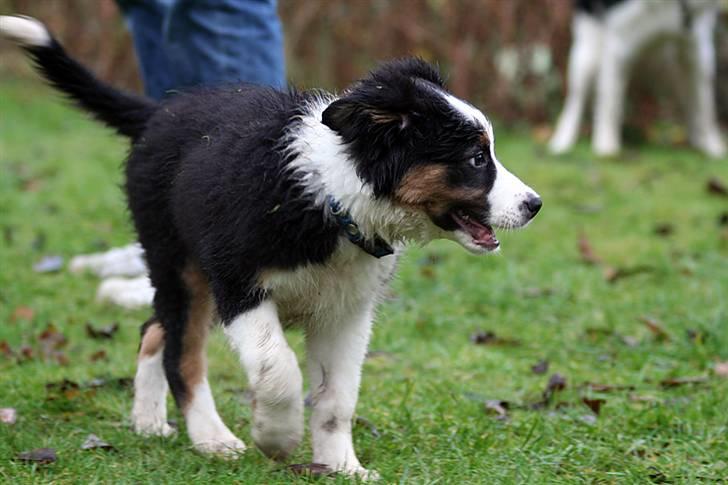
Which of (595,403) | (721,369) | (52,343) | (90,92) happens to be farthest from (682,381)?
(52,343)

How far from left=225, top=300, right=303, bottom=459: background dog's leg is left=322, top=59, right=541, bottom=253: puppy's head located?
51 cm

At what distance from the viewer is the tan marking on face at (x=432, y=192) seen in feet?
9.89

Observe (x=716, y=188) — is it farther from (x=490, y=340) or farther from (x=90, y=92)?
(x=90, y=92)

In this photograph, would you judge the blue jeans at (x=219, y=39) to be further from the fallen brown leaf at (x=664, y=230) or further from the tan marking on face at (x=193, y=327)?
the fallen brown leaf at (x=664, y=230)

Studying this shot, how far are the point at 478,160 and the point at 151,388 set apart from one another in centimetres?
140

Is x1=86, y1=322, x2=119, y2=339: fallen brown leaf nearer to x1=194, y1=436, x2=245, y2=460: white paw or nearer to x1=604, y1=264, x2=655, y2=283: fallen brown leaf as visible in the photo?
x1=194, y1=436, x2=245, y2=460: white paw

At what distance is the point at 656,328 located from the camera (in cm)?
496

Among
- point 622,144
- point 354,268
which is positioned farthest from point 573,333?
point 622,144

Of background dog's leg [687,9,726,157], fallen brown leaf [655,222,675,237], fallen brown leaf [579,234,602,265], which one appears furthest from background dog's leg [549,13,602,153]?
fallen brown leaf [579,234,602,265]

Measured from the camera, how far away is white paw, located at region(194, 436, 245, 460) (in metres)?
3.34

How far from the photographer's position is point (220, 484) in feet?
10.0

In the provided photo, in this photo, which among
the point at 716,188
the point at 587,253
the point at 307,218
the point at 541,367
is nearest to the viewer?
the point at 307,218

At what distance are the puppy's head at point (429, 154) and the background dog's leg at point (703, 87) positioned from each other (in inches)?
248

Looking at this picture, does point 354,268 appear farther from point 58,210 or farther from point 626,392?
point 58,210
